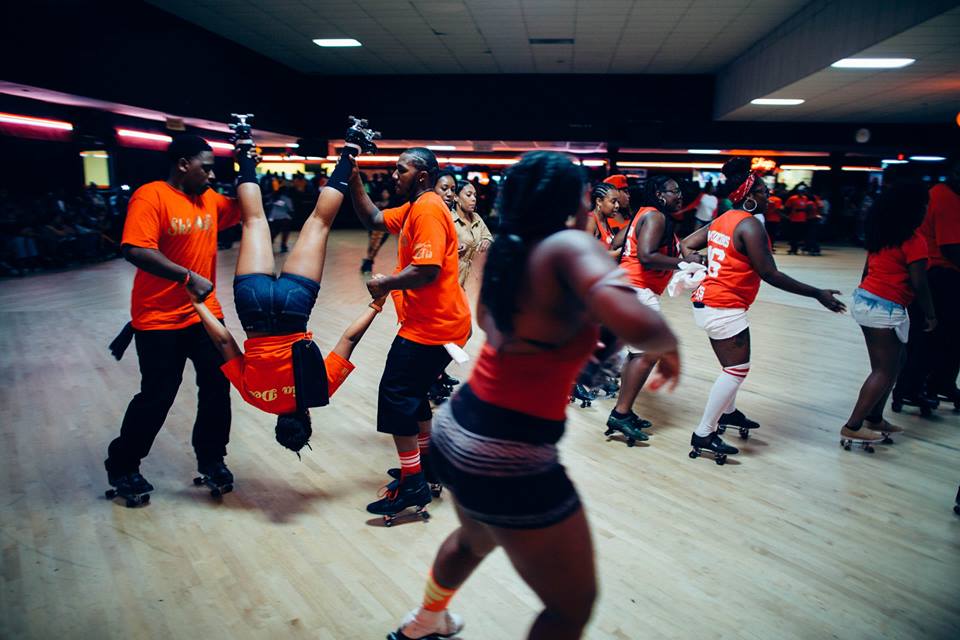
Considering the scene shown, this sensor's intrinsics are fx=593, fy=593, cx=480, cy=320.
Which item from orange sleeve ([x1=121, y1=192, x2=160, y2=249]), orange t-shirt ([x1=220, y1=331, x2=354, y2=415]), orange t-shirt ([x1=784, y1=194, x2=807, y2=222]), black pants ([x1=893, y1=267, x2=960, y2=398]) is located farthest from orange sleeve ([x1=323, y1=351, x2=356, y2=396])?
orange t-shirt ([x1=784, y1=194, x2=807, y2=222])

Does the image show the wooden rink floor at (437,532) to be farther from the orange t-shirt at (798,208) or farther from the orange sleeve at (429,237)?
the orange t-shirt at (798,208)

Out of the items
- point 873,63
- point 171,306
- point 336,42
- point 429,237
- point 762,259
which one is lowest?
point 171,306

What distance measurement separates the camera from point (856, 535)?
2705mm

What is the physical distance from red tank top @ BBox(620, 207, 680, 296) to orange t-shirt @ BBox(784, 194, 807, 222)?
506 inches

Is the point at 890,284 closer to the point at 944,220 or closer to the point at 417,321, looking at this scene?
the point at 944,220

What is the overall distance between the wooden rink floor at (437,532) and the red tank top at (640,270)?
974mm

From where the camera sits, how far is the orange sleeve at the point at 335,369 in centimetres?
261

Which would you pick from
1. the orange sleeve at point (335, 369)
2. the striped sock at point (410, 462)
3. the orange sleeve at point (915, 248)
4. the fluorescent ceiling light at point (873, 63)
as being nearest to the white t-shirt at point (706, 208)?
the fluorescent ceiling light at point (873, 63)

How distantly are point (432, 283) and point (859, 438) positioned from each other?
285 cm

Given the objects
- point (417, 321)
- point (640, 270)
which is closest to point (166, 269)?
point (417, 321)

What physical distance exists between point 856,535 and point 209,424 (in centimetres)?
312

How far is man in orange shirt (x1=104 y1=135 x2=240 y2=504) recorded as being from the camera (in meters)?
2.65

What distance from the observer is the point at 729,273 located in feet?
11.2

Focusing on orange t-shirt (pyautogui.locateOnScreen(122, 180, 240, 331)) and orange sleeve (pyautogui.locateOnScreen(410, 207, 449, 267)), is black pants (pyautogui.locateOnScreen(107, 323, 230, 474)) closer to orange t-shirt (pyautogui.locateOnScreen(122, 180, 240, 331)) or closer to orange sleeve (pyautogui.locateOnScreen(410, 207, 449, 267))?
orange t-shirt (pyautogui.locateOnScreen(122, 180, 240, 331))
